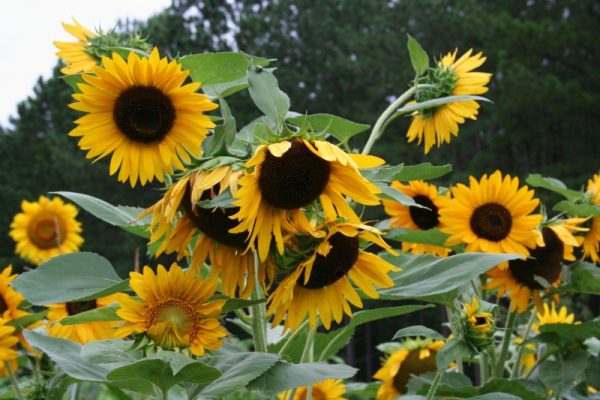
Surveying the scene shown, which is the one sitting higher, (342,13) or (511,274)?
(342,13)

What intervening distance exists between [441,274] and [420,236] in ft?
1.04

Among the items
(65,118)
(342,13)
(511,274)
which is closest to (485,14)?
(342,13)

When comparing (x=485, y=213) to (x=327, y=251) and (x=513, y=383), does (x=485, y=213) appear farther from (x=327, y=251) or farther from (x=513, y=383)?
(x=327, y=251)

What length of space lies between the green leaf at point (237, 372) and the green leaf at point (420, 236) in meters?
0.44

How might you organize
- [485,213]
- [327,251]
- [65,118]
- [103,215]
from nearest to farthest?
[327,251], [103,215], [485,213], [65,118]

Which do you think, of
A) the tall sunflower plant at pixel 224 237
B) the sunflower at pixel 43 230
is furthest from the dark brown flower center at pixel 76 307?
the sunflower at pixel 43 230

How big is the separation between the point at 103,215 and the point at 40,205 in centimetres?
245

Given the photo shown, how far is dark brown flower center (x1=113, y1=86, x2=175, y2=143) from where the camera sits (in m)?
0.89

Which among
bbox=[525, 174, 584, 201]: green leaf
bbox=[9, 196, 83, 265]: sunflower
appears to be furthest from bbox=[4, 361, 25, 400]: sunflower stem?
bbox=[9, 196, 83, 265]: sunflower

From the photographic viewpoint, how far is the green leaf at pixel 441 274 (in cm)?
93

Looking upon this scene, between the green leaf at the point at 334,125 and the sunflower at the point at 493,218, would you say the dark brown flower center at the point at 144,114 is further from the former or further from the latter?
the sunflower at the point at 493,218

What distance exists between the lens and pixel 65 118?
14.7 meters

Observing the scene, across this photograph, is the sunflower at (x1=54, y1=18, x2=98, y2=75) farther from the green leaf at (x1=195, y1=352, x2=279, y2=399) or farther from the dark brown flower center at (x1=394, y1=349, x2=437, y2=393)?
the dark brown flower center at (x1=394, y1=349, x2=437, y2=393)

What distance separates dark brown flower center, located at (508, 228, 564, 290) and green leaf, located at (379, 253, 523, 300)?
329 mm
